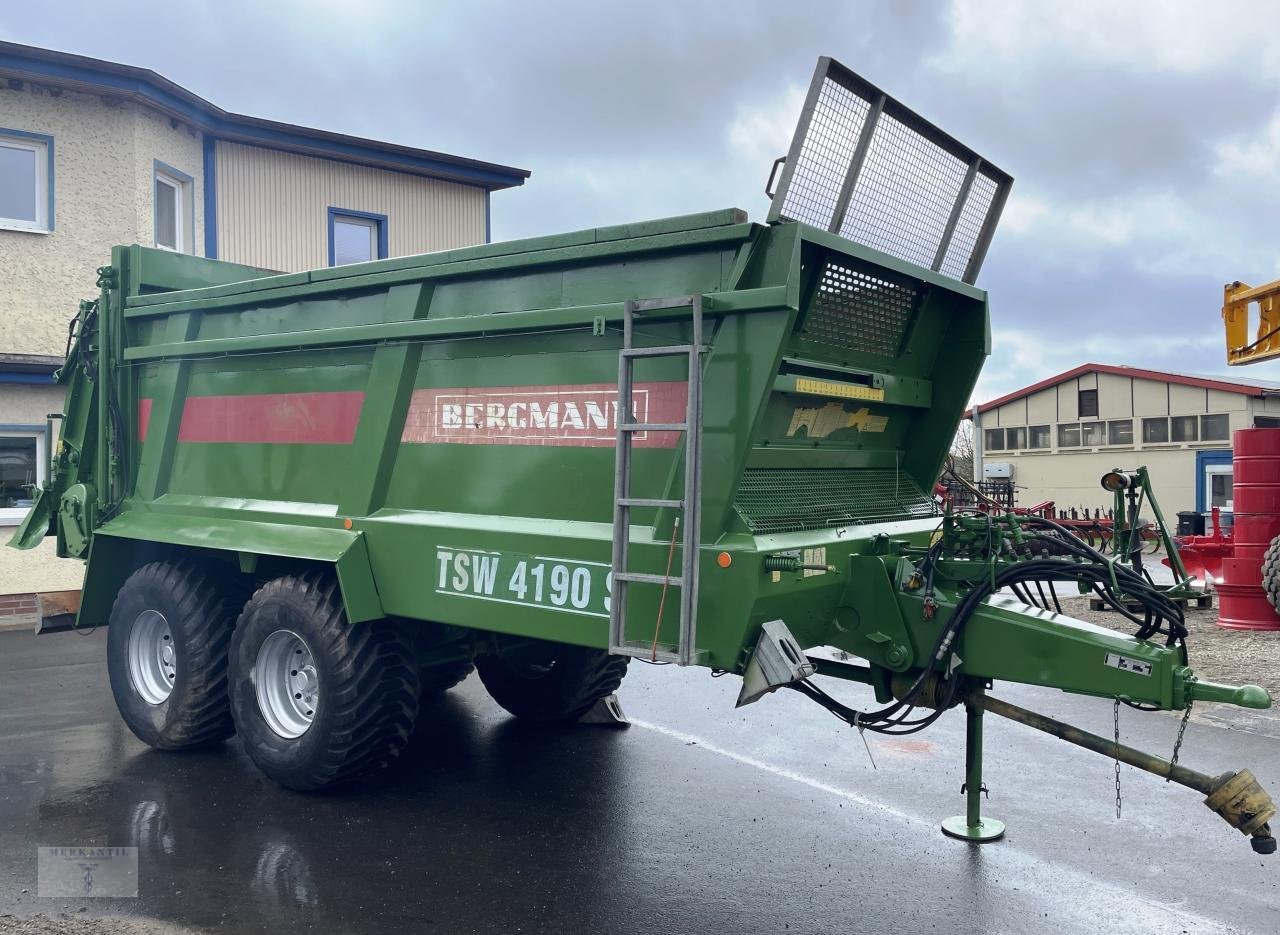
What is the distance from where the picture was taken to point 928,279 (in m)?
5.14

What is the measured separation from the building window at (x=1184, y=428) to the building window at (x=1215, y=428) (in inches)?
10.6

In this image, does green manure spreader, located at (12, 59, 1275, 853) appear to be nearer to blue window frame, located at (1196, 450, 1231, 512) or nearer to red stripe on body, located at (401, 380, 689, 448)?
red stripe on body, located at (401, 380, 689, 448)

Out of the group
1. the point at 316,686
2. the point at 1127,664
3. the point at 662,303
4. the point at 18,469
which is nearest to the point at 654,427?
the point at 662,303

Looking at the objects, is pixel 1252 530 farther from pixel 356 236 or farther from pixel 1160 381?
pixel 1160 381

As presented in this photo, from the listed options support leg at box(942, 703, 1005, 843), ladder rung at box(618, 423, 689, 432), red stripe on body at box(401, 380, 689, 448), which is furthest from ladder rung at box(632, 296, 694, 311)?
support leg at box(942, 703, 1005, 843)

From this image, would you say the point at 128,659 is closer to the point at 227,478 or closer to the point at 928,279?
Result: the point at 227,478

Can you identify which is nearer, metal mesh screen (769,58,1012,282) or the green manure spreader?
the green manure spreader

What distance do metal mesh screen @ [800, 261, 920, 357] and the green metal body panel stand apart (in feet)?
0.04

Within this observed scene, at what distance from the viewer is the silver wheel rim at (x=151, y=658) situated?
6.71 m

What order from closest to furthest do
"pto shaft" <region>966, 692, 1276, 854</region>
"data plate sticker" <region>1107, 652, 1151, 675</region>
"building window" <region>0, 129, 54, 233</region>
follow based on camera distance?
"pto shaft" <region>966, 692, 1276, 854</region>, "data plate sticker" <region>1107, 652, 1151, 675</region>, "building window" <region>0, 129, 54, 233</region>

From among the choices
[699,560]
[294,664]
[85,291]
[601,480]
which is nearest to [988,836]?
[699,560]

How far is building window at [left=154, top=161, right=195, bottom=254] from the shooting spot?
1377 centimetres

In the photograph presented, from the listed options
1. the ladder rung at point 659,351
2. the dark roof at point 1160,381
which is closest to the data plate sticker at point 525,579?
the ladder rung at point 659,351

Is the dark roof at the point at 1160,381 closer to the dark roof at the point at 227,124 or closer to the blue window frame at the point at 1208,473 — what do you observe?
the blue window frame at the point at 1208,473
